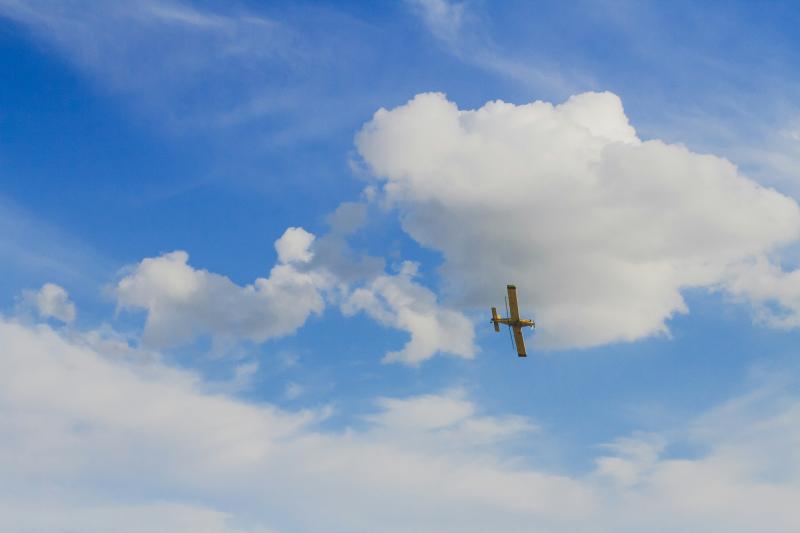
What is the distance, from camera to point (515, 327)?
182 meters

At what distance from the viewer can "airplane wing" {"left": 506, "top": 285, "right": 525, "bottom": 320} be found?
173m

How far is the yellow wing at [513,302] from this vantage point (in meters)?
173

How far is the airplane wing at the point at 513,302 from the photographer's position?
173m

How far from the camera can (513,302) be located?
Answer: 176m

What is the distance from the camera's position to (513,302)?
176125 mm

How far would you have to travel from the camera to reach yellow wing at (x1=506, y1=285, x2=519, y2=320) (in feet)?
569
